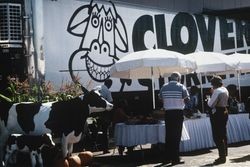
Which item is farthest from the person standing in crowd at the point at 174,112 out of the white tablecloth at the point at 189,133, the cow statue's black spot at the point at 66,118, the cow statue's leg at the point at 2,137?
the cow statue's leg at the point at 2,137

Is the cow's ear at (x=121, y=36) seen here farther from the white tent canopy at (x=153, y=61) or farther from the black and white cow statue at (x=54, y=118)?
the black and white cow statue at (x=54, y=118)

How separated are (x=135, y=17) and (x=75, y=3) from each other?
2.64 metres

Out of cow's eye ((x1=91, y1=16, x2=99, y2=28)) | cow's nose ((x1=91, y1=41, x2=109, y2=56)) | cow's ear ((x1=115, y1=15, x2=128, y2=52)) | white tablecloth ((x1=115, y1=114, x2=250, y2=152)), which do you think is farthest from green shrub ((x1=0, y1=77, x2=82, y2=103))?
cow's ear ((x1=115, y1=15, x2=128, y2=52))

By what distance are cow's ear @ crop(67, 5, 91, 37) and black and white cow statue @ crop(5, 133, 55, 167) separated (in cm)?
463

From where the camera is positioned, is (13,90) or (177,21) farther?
(177,21)

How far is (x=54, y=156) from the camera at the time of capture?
1181 cm

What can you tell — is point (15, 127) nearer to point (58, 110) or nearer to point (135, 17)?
point (58, 110)

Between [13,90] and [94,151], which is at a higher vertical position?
[13,90]

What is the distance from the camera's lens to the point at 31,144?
1045 centimetres

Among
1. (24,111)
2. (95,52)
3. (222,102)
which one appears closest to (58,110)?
(24,111)

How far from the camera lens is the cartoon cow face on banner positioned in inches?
582

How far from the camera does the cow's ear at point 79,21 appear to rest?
14.7 m

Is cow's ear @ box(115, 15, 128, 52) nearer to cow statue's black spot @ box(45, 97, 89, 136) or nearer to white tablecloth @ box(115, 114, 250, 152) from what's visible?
white tablecloth @ box(115, 114, 250, 152)

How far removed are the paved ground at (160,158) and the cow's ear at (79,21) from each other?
130 inches
